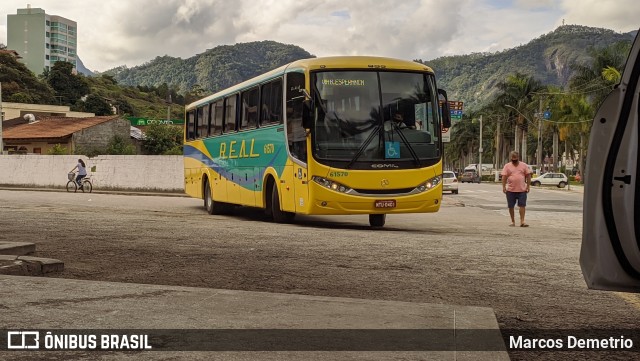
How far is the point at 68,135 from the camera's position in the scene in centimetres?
6544

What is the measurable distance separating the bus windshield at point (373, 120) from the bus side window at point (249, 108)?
3290 mm

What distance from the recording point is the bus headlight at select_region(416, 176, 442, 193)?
16016 mm

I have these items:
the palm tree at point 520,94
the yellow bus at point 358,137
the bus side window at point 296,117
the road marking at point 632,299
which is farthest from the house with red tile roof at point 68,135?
the road marking at point 632,299

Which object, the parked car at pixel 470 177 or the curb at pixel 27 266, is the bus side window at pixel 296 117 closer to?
the curb at pixel 27 266

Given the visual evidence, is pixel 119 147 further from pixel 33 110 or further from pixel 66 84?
pixel 66 84

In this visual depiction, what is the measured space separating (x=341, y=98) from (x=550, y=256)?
637 cm

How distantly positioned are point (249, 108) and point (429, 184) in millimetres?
5602

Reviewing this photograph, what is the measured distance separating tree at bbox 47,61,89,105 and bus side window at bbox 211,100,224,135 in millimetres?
102684

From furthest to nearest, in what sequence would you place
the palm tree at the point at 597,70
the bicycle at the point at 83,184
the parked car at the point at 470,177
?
1. the parked car at the point at 470,177
2. the palm tree at the point at 597,70
3. the bicycle at the point at 83,184

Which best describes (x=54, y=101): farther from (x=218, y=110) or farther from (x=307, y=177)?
(x=307, y=177)

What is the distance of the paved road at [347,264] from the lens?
23.8 feet

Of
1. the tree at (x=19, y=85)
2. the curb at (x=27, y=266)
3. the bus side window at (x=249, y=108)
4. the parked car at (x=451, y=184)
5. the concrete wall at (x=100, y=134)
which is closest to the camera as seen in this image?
the curb at (x=27, y=266)

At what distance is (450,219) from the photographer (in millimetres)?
22031

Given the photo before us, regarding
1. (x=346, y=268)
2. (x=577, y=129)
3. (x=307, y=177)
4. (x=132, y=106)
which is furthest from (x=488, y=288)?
(x=132, y=106)
